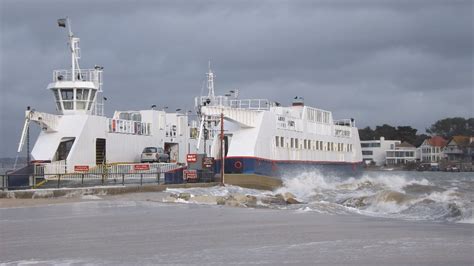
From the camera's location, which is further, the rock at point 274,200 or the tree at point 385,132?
the tree at point 385,132

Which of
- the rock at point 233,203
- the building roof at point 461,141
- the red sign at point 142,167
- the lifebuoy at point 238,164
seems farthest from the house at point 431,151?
the rock at point 233,203

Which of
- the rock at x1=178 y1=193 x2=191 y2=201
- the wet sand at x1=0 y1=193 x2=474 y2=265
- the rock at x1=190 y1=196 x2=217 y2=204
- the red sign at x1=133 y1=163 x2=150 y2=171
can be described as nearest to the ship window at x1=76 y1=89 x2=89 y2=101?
the red sign at x1=133 y1=163 x2=150 y2=171

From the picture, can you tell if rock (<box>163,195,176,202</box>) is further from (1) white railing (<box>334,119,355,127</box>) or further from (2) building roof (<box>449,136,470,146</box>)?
(2) building roof (<box>449,136,470,146</box>)

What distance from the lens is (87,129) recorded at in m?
46.0

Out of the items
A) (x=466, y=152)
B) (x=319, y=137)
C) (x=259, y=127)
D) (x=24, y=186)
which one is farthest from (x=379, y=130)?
(x=24, y=186)

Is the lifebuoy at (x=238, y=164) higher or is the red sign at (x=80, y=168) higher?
the lifebuoy at (x=238, y=164)

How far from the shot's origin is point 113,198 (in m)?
33.2

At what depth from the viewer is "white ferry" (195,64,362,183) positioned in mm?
44938

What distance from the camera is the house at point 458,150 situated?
526 feet

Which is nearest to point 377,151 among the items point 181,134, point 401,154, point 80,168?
point 401,154

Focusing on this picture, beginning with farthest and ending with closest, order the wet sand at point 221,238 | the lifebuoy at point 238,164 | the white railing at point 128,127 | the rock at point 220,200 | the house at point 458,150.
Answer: the house at point 458,150 < the white railing at point 128,127 < the lifebuoy at point 238,164 < the rock at point 220,200 < the wet sand at point 221,238

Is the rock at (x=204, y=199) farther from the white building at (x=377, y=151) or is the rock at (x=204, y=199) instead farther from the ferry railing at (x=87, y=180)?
the white building at (x=377, y=151)

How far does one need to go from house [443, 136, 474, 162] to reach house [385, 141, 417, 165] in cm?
813

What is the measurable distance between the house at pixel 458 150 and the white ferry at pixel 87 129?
4625 inches
